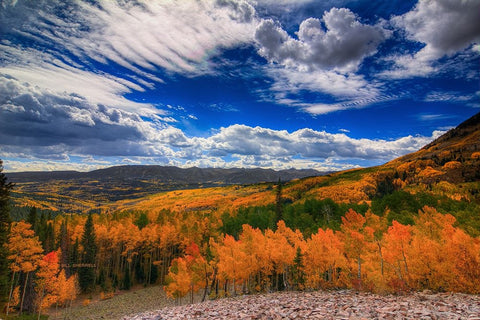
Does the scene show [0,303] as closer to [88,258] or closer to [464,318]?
[88,258]

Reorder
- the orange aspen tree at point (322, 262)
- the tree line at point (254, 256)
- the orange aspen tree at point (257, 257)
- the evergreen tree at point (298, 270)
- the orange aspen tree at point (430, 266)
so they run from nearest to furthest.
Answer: the orange aspen tree at point (430, 266), the tree line at point (254, 256), the orange aspen tree at point (322, 262), the evergreen tree at point (298, 270), the orange aspen tree at point (257, 257)

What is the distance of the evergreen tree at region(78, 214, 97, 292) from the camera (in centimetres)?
7345

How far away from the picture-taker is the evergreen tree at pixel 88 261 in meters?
73.4

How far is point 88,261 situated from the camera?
76.0 metres

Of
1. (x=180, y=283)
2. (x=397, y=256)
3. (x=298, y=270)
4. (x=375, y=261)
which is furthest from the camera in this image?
(x=180, y=283)

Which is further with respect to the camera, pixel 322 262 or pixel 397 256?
pixel 322 262

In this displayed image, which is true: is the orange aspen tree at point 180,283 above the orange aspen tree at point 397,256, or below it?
below

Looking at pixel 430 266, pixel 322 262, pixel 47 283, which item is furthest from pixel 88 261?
pixel 430 266

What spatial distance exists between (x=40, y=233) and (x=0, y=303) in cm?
2355

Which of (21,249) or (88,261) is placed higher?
(21,249)

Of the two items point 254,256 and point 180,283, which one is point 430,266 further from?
point 180,283

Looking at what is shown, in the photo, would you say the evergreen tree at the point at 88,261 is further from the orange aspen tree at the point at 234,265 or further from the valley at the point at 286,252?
the orange aspen tree at the point at 234,265

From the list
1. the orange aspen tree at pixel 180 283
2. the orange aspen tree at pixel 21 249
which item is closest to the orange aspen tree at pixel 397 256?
the orange aspen tree at pixel 180 283

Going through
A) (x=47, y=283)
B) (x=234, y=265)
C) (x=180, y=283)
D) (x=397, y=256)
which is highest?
(x=397, y=256)
